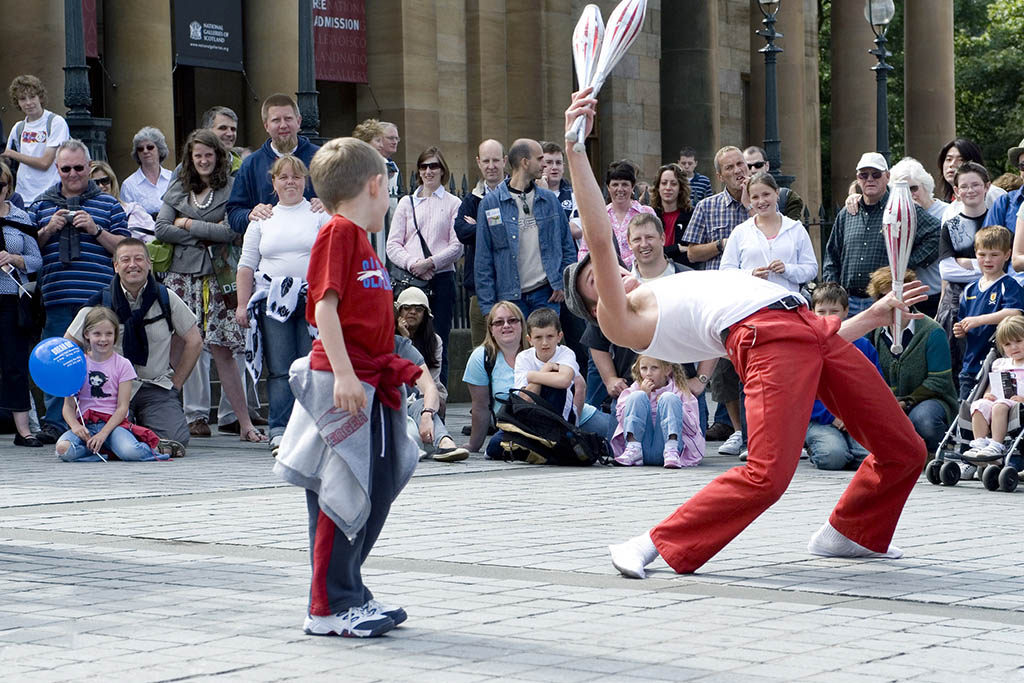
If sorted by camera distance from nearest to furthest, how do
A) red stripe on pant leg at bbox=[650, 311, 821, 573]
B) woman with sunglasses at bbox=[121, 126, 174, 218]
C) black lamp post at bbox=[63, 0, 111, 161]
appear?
1. red stripe on pant leg at bbox=[650, 311, 821, 573]
2. woman with sunglasses at bbox=[121, 126, 174, 218]
3. black lamp post at bbox=[63, 0, 111, 161]

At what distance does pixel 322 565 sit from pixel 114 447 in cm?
686

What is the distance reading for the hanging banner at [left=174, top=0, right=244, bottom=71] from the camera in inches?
934

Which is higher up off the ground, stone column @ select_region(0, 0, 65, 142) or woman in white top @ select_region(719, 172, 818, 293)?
stone column @ select_region(0, 0, 65, 142)

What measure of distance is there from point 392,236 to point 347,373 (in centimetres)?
873

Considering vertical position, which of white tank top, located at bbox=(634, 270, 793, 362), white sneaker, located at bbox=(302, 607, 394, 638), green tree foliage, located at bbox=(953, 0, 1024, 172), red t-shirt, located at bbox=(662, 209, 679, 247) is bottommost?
white sneaker, located at bbox=(302, 607, 394, 638)

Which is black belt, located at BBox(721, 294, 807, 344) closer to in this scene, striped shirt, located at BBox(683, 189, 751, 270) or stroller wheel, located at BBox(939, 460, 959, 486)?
stroller wheel, located at BBox(939, 460, 959, 486)

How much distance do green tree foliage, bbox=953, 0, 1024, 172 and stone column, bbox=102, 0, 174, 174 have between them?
111 feet

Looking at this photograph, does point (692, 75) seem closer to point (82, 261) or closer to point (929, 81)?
point (929, 81)

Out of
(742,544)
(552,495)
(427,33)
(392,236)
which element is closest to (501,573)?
(742,544)

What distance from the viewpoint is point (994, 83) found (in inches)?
2050

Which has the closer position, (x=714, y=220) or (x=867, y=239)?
(x=867, y=239)

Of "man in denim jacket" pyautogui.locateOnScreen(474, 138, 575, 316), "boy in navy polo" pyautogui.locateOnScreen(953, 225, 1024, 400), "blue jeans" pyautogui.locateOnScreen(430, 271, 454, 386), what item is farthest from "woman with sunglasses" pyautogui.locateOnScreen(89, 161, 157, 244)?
"boy in navy polo" pyautogui.locateOnScreen(953, 225, 1024, 400)

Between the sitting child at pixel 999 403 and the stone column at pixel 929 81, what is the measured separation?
24.6m

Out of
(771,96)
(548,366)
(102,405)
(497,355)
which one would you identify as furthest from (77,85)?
(771,96)
